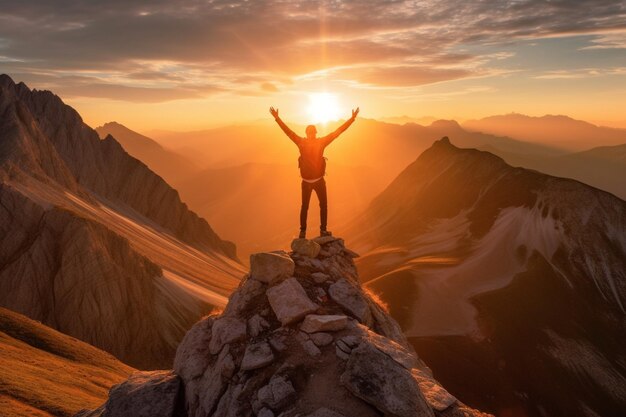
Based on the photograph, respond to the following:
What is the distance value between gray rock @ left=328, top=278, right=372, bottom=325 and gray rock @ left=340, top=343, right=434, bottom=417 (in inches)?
121

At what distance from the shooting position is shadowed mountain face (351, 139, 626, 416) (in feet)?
178

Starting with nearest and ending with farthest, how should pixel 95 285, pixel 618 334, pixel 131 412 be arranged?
pixel 131 412 → pixel 95 285 → pixel 618 334

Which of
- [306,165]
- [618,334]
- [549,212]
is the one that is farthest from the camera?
[549,212]

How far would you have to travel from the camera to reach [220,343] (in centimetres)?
1192

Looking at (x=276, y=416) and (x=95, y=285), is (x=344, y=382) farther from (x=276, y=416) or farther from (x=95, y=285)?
(x=95, y=285)

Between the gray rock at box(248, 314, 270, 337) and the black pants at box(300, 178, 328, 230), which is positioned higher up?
the black pants at box(300, 178, 328, 230)

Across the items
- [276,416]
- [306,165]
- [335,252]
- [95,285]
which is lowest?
[95,285]

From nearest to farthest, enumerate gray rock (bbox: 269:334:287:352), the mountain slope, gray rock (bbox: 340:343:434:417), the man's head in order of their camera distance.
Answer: gray rock (bbox: 340:343:434:417) < gray rock (bbox: 269:334:287:352) < the man's head < the mountain slope

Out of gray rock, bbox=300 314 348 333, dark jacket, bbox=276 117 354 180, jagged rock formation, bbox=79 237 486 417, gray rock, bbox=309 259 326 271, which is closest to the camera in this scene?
jagged rock formation, bbox=79 237 486 417

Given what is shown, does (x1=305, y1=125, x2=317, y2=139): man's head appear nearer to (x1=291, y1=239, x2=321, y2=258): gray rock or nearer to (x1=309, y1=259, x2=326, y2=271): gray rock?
(x1=291, y1=239, x2=321, y2=258): gray rock

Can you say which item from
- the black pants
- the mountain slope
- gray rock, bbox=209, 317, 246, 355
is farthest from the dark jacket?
the mountain slope

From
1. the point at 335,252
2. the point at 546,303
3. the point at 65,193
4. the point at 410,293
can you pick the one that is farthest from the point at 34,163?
the point at 546,303

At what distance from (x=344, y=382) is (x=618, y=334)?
74.3 meters

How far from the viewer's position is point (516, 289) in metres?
70.1
